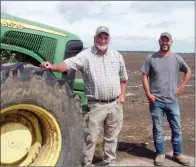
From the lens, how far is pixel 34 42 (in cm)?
498

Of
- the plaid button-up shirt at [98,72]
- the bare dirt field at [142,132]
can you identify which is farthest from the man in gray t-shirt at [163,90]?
the plaid button-up shirt at [98,72]

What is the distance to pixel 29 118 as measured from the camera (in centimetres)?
456

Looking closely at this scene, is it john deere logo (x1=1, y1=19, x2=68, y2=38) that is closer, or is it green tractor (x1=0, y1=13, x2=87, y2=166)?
green tractor (x1=0, y1=13, x2=87, y2=166)

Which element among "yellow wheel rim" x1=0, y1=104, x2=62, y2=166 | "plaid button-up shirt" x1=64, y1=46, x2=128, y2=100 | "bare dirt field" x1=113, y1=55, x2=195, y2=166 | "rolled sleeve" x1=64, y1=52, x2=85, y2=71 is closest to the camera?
"yellow wheel rim" x1=0, y1=104, x2=62, y2=166

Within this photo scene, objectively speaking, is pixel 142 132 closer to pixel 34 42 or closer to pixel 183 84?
pixel 183 84

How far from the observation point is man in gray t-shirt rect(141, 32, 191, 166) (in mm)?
6016

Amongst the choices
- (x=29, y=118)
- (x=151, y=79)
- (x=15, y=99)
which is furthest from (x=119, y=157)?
(x=15, y=99)

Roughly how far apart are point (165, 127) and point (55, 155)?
3701 millimetres

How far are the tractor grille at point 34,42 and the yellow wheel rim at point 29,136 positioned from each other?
84cm

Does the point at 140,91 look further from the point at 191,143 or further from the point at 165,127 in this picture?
the point at 191,143

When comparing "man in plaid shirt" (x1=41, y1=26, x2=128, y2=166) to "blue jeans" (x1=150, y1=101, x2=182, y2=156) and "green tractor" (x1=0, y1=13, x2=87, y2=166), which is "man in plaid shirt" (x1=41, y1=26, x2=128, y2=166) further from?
"blue jeans" (x1=150, y1=101, x2=182, y2=156)

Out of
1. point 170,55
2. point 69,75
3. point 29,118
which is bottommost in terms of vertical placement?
point 29,118

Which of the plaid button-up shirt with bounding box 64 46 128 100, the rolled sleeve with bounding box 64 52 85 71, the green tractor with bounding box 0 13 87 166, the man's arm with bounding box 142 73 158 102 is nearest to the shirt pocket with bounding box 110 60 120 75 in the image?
the plaid button-up shirt with bounding box 64 46 128 100

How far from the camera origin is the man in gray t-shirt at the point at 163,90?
6.02m
